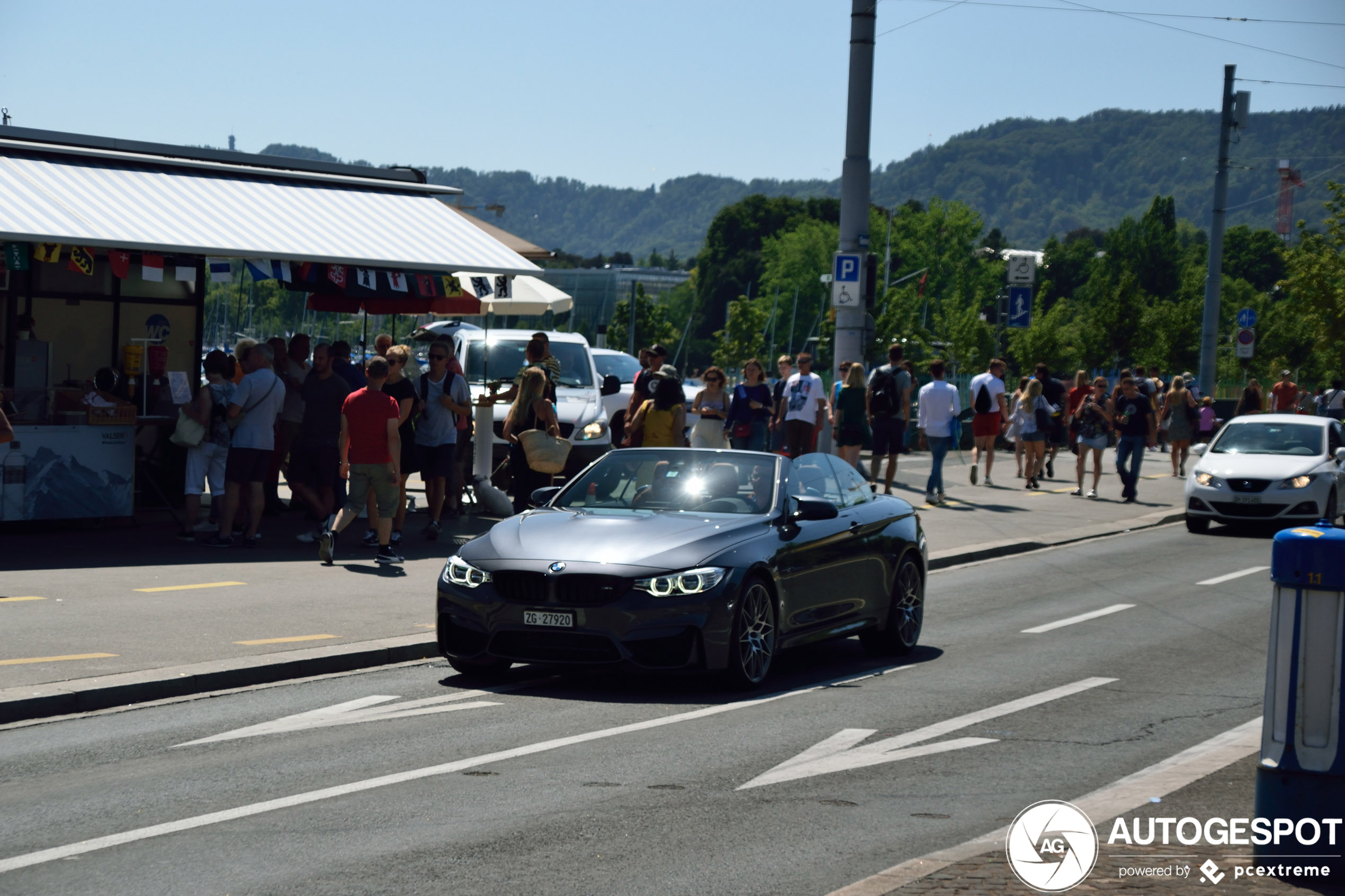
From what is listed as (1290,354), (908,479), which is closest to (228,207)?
(908,479)

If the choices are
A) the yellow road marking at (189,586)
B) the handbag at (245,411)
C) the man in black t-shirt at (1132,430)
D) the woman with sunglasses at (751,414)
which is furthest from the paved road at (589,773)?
the man in black t-shirt at (1132,430)

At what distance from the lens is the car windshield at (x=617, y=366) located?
107 ft

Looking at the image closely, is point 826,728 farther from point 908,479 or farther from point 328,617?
point 908,479

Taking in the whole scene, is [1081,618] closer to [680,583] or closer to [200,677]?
[680,583]

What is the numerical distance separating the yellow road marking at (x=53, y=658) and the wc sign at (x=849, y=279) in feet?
34.1

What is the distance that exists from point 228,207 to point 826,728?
11.4m

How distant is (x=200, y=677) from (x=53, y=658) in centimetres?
96

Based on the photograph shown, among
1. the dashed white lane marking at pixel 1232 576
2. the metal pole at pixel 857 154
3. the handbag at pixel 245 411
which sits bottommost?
the dashed white lane marking at pixel 1232 576

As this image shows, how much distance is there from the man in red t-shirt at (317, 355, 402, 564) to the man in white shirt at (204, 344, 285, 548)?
4.34ft

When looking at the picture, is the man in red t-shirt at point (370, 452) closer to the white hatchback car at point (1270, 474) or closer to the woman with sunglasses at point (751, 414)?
the woman with sunglasses at point (751, 414)

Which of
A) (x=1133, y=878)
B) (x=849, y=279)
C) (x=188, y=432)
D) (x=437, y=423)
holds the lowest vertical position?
(x=1133, y=878)

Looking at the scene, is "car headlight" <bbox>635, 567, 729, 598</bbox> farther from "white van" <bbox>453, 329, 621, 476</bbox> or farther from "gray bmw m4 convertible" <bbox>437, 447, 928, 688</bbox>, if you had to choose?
"white van" <bbox>453, 329, 621, 476</bbox>

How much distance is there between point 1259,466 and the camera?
20.5m

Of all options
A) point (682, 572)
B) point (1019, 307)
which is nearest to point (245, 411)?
point (682, 572)
